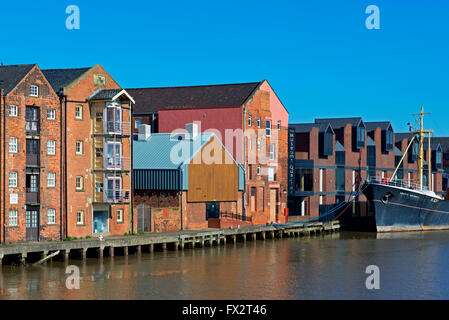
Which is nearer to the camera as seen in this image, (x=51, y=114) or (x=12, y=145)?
(x=12, y=145)

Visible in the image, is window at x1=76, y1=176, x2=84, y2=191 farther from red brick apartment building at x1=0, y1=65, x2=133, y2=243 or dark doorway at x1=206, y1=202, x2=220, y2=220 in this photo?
dark doorway at x1=206, y1=202, x2=220, y2=220

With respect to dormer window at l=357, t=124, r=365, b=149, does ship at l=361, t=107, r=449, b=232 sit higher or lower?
lower

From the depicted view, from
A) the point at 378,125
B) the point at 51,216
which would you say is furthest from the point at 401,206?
the point at 51,216

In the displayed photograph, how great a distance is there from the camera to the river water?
36.0m

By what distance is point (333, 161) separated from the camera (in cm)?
8319

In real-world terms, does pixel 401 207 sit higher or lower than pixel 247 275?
higher

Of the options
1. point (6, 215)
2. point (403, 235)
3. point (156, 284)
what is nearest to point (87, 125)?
point (6, 215)

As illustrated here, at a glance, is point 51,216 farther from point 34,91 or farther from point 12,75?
point 12,75

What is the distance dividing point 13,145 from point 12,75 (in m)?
4.72

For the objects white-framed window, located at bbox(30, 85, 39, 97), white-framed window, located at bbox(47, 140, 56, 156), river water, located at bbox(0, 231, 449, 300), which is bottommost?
river water, located at bbox(0, 231, 449, 300)

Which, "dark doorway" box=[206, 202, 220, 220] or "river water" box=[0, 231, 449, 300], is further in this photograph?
"dark doorway" box=[206, 202, 220, 220]

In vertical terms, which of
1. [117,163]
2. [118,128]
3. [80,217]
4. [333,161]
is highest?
[118,128]

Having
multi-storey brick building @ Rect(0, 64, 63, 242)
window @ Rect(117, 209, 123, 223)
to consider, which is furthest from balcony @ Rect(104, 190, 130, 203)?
multi-storey brick building @ Rect(0, 64, 63, 242)
